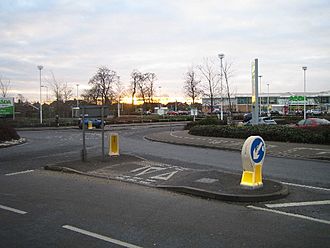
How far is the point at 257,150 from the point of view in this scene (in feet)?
27.2

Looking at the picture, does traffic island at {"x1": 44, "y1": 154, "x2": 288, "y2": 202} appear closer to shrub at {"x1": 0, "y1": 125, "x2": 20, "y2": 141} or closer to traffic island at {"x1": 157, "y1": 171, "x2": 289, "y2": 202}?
traffic island at {"x1": 157, "y1": 171, "x2": 289, "y2": 202}

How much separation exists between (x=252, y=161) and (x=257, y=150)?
314mm

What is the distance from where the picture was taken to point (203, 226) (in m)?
5.90

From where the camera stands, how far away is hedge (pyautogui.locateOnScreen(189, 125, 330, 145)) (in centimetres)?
1912

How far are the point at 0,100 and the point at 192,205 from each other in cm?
4047

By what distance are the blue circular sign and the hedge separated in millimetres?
11921

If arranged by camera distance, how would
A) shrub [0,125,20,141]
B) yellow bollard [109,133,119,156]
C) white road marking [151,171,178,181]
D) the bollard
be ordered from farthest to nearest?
shrub [0,125,20,141] < yellow bollard [109,133,119,156] < white road marking [151,171,178,181] < the bollard

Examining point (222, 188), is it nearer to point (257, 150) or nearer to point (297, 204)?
point (257, 150)

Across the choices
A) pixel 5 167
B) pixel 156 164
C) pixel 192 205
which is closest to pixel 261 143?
pixel 192 205

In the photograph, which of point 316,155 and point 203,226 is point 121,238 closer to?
point 203,226

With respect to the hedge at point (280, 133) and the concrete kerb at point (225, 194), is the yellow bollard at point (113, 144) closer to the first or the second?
the concrete kerb at point (225, 194)

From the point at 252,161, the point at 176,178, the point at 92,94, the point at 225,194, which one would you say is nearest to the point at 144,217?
the point at 225,194

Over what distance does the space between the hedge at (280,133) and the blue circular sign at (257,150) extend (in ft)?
39.1

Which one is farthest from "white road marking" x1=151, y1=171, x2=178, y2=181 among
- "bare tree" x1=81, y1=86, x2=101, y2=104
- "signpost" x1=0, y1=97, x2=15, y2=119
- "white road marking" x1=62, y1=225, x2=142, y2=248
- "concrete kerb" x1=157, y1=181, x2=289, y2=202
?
"bare tree" x1=81, y1=86, x2=101, y2=104
